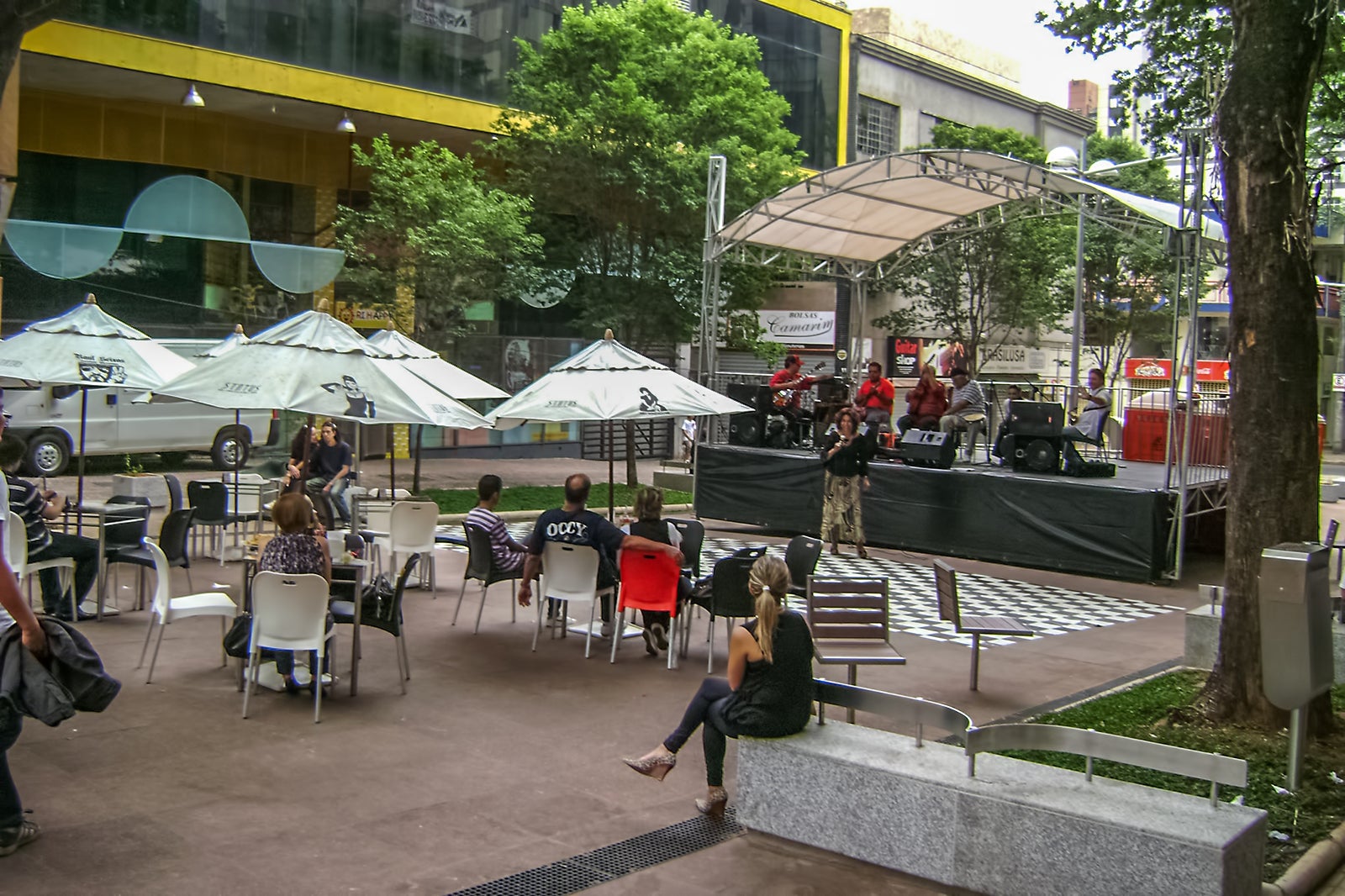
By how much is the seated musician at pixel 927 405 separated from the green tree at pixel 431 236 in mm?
8217

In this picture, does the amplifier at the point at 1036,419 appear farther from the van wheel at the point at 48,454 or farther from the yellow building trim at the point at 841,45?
the yellow building trim at the point at 841,45

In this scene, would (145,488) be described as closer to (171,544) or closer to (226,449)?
(226,449)

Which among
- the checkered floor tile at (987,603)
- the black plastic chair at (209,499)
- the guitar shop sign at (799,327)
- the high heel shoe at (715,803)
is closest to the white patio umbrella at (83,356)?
the black plastic chair at (209,499)

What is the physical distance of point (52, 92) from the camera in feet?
77.8

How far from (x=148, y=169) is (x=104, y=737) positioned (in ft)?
66.5

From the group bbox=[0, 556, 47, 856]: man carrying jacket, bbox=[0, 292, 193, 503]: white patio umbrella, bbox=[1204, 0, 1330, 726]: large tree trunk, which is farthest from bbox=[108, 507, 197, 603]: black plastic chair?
bbox=[1204, 0, 1330, 726]: large tree trunk

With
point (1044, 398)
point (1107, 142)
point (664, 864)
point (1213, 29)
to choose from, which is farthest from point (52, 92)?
point (1107, 142)

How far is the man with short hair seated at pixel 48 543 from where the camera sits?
32.0ft

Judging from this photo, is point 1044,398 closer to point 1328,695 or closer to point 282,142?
point 1328,695

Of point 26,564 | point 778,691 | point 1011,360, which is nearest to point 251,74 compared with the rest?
point 26,564

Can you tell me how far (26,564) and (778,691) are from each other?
6.58 m

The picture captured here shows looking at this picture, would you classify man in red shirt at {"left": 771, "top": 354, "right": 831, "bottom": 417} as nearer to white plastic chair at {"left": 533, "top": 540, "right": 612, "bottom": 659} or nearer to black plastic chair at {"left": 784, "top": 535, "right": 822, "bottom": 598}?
black plastic chair at {"left": 784, "top": 535, "right": 822, "bottom": 598}

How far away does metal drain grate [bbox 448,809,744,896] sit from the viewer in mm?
5445

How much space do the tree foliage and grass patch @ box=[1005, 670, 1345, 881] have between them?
17.0 meters
